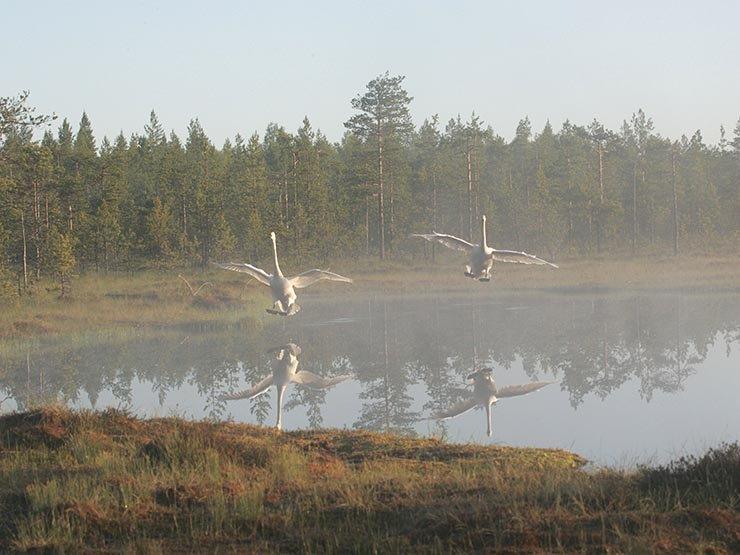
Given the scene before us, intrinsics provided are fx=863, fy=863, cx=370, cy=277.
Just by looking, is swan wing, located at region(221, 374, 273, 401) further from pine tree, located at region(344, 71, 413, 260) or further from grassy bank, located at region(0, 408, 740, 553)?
pine tree, located at region(344, 71, 413, 260)

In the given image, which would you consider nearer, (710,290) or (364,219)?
(710,290)

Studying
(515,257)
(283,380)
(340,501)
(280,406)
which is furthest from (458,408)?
(515,257)

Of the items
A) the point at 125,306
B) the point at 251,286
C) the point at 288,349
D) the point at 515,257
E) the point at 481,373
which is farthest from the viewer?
the point at 251,286

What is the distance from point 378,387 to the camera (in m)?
17.3

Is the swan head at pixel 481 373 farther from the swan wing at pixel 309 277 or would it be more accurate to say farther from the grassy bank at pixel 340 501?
the grassy bank at pixel 340 501

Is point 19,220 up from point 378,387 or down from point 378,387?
up

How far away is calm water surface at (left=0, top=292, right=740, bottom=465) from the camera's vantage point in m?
13.1

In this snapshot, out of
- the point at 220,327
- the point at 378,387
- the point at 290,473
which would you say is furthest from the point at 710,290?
the point at 290,473

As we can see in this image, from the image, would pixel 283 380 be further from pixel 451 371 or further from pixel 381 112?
pixel 381 112

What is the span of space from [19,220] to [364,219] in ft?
120

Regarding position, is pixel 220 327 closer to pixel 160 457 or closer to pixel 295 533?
pixel 160 457

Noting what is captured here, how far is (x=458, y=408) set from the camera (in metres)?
14.6

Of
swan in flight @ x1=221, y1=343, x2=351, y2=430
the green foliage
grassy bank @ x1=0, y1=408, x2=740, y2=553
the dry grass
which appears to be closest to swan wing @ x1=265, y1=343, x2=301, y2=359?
swan in flight @ x1=221, y1=343, x2=351, y2=430

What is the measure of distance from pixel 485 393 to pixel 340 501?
928cm
